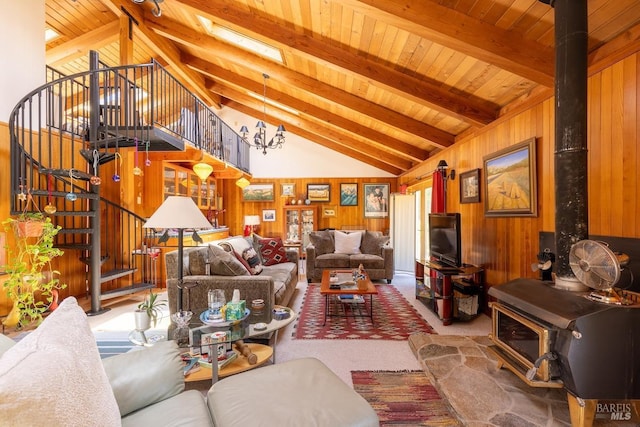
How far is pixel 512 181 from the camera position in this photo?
3.04 m

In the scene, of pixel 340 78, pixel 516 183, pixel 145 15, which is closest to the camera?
pixel 516 183

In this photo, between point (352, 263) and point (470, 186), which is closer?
point (470, 186)

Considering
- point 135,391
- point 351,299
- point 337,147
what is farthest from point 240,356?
point 337,147

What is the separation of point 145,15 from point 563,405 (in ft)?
21.5

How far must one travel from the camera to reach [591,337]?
153 centimetres

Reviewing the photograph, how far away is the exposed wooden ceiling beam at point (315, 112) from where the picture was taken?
541cm

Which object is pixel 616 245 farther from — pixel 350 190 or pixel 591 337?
pixel 350 190

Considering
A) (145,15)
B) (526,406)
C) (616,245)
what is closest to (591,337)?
(526,406)

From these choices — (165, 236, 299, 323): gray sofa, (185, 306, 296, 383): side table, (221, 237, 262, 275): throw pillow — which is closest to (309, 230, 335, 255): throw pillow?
(221, 237, 262, 275): throw pillow

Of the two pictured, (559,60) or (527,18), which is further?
(527,18)

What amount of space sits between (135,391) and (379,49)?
3187mm

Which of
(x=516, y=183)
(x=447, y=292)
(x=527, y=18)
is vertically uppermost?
(x=527, y=18)

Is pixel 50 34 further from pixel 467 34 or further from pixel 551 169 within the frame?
pixel 551 169

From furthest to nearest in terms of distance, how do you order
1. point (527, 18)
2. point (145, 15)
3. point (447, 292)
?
point (145, 15) → point (447, 292) → point (527, 18)
